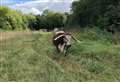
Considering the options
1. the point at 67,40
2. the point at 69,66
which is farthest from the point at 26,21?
the point at 69,66

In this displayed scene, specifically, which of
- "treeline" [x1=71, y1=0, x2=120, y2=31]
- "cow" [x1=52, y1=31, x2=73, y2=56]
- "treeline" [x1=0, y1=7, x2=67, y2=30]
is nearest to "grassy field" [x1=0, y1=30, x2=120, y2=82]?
"cow" [x1=52, y1=31, x2=73, y2=56]

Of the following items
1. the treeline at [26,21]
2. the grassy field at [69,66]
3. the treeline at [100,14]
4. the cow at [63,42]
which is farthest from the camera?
the treeline at [26,21]

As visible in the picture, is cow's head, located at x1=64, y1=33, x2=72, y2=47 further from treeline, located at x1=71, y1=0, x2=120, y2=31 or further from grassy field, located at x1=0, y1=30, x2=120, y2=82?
treeline, located at x1=71, y1=0, x2=120, y2=31

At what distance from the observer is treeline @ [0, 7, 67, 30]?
184 ft

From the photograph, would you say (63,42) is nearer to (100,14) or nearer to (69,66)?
(69,66)

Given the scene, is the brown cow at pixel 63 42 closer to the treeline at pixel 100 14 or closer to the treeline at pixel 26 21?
the treeline at pixel 100 14

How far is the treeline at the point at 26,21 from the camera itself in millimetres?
56084

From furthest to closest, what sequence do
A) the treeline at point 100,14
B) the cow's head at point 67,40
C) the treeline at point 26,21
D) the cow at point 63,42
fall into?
the treeline at point 26,21, the treeline at point 100,14, the cow's head at point 67,40, the cow at point 63,42

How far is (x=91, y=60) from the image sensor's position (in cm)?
1004

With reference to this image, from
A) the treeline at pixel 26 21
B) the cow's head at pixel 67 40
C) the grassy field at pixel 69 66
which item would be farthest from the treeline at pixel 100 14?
the treeline at pixel 26 21

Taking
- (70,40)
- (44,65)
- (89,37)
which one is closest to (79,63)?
(44,65)

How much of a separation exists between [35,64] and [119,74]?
2.87m

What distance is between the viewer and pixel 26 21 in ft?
233

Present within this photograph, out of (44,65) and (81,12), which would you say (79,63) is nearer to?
(44,65)
